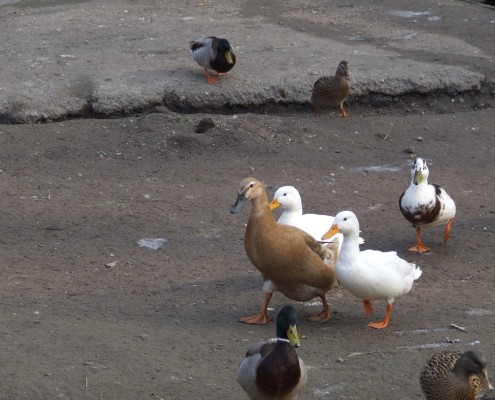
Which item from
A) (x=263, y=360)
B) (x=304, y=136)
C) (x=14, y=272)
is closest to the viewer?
(x=263, y=360)

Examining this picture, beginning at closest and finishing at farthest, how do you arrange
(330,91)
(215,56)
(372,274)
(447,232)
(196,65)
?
(372,274) < (447,232) < (330,91) < (215,56) < (196,65)

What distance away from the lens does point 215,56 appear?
38.2ft

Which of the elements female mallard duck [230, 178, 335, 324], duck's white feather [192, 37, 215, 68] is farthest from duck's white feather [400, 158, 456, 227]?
duck's white feather [192, 37, 215, 68]

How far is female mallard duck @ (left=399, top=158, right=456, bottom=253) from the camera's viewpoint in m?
Answer: 8.44

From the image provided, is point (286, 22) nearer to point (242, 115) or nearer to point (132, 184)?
point (242, 115)

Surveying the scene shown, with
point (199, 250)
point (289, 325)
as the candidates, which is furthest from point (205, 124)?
point (289, 325)

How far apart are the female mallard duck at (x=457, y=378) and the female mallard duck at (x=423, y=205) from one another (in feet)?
9.53

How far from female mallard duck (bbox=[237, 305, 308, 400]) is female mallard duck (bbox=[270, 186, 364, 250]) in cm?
220

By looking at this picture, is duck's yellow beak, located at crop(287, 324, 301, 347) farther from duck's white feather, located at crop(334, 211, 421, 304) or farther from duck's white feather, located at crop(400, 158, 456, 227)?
duck's white feather, located at crop(400, 158, 456, 227)

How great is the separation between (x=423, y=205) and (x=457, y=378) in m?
3.00

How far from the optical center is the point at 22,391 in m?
5.73

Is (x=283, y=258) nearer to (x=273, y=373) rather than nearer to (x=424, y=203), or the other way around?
(x=273, y=373)

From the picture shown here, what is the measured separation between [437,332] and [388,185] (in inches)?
130

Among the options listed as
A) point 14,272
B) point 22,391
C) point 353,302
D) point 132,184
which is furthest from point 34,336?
point 132,184
